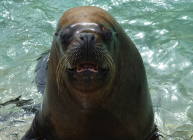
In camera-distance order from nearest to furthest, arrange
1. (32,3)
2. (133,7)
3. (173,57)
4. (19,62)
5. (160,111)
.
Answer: (160,111), (173,57), (19,62), (133,7), (32,3)

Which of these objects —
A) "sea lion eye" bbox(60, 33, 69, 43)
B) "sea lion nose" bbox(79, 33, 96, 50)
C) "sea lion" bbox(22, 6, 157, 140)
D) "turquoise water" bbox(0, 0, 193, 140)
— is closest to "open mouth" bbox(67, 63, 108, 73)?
"sea lion" bbox(22, 6, 157, 140)

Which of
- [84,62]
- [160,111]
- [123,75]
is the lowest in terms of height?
[160,111]

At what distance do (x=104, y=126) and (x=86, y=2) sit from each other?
586 centimetres

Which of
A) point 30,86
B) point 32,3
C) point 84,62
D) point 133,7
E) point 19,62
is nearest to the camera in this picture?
point 84,62

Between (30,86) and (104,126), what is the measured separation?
253cm

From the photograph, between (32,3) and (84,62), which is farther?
(32,3)

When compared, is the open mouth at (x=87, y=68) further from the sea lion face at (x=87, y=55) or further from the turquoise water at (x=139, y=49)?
the turquoise water at (x=139, y=49)

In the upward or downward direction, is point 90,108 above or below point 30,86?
above

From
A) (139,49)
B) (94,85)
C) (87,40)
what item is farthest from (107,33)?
(139,49)

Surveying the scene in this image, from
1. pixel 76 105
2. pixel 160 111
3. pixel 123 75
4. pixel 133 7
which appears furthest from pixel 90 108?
pixel 133 7

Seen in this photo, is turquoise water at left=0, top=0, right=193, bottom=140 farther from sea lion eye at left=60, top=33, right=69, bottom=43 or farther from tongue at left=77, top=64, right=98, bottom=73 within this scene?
sea lion eye at left=60, top=33, right=69, bottom=43

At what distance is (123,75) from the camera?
A: 2.97m

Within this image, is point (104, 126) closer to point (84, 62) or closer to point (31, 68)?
point (84, 62)

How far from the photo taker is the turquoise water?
4.05 m
